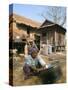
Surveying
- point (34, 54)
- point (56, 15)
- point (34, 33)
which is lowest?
point (34, 54)

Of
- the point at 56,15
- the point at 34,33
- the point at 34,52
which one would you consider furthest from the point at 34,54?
the point at 56,15

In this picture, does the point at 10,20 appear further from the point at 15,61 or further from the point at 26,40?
the point at 15,61

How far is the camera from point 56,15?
7.58 ft

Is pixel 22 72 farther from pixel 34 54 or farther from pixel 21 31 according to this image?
pixel 21 31

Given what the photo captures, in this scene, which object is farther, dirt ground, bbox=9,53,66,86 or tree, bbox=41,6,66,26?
tree, bbox=41,6,66,26

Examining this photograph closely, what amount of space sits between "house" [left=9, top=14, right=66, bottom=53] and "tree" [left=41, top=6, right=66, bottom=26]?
0.14ft

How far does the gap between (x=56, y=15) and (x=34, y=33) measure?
30 centimetres

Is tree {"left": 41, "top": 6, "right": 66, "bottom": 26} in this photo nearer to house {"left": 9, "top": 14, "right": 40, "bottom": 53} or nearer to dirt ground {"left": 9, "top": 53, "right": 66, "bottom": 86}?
house {"left": 9, "top": 14, "right": 40, "bottom": 53}

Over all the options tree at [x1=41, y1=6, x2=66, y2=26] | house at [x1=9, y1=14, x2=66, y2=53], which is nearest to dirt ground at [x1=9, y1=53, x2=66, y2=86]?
house at [x1=9, y1=14, x2=66, y2=53]

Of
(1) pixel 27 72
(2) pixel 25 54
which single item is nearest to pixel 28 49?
(2) pixel 25 54

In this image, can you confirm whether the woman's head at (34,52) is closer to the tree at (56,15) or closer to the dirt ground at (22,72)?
the dirt ground at (22,72)

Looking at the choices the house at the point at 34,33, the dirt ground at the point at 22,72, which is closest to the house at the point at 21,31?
the house at the point at 34,33

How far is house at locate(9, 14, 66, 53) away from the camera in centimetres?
214

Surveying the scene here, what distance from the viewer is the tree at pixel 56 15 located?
2271 millimetres
